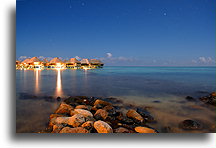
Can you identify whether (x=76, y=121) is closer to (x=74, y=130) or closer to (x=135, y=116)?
(x=74, y=130)

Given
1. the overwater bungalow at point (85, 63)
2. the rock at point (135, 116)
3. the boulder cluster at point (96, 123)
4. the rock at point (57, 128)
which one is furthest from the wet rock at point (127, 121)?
the overwater bungalow at point (85, 63)

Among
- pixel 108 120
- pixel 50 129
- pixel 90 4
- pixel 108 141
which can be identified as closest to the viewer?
pixel 108 141

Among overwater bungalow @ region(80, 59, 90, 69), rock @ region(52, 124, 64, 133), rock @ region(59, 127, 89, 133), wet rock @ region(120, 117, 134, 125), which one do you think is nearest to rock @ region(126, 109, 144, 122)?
wet rock @ region(120, 117, 134, 125)

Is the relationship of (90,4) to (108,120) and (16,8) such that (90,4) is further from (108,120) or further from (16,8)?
(108,120)

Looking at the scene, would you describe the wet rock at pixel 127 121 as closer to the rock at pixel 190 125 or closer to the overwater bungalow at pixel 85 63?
the rock at pixel 190 125

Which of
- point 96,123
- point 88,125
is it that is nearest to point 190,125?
point 96,123

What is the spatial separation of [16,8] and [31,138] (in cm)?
259

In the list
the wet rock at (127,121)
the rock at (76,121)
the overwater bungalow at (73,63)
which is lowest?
the wet rock at (127,121)

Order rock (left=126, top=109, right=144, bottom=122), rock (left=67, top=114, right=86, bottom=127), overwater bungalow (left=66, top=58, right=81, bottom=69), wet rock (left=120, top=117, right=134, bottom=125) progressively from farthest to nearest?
overwater bungalow (left=66, top=58, right=81, bottom=69) → rock (left=126, top=109, right=144, bottom=122) → wet rock (left=120, top=117, right=134, bottom=125) → rock (left=67, top=114, right=86, bottom=127)

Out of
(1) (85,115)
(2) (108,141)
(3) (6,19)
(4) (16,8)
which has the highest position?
(4) (16,8)

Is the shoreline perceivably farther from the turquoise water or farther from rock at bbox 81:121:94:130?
the turquoise water

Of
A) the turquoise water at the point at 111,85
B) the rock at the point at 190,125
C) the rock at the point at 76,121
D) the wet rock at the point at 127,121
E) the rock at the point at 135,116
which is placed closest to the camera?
the rock at the point at 76,121

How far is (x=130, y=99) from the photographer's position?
15.1 feet
